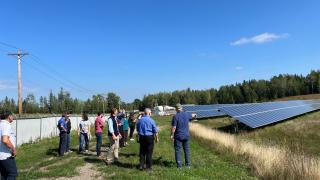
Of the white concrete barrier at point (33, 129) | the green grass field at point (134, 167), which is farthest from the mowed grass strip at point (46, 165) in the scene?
the white concrete barrier at point (33, 129)

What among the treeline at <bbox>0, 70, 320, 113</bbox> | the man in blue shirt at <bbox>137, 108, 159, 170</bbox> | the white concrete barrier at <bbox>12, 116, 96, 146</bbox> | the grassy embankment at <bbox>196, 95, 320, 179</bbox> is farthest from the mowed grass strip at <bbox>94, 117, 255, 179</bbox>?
the treeline at <bbox>0, 70, 320, 113</bbox>

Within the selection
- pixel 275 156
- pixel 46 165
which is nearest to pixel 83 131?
pixel 46 165

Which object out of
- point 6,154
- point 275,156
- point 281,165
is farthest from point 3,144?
point 275,156

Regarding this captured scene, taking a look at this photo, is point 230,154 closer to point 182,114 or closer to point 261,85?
point 182,114

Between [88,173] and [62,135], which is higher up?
[62,135]

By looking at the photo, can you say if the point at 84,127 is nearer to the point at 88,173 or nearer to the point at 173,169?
the point at 88,173

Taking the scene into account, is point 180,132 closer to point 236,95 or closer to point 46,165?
point 46,165

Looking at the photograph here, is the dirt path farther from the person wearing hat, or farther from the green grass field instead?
the person wearing hat

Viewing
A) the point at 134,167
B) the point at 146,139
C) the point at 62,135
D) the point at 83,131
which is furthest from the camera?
the point at 83,131

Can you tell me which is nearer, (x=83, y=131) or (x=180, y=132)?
(x=180, y=132)

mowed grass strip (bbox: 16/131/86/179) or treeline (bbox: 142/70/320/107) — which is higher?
treeline (bbox: 142/70/320/107)

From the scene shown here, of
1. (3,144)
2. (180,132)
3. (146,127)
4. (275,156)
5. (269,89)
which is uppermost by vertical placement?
(269,89)

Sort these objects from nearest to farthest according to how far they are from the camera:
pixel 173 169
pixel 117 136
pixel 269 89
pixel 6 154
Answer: pixel 6 154
pixel 173 169
pixel 117 136
pixel 269 89

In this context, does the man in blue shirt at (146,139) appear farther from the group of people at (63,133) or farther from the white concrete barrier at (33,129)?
the white concrete barrier at (33,129)
